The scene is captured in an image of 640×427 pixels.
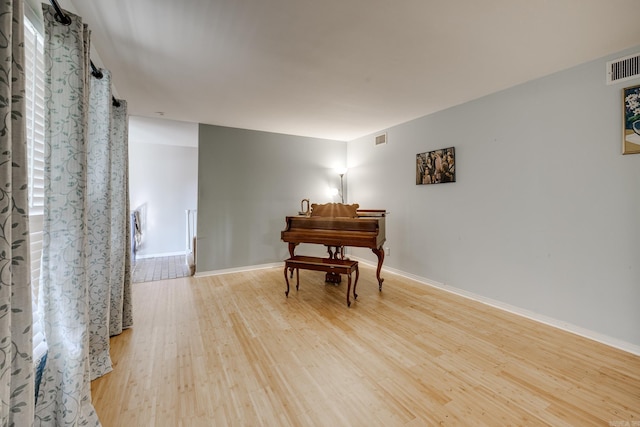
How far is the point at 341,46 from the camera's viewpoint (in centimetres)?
211

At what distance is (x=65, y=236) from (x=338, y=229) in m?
2.76

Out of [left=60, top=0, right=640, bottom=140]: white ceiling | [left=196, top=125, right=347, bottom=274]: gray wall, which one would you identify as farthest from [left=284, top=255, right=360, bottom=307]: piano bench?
[left=60, top=0, right=640, bottom=140]: white ceiling

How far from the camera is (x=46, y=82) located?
1.30 metres

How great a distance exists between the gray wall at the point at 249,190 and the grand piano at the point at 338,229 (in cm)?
107

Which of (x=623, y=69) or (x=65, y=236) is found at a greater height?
(x=623, y=69)

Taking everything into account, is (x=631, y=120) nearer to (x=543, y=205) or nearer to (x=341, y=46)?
(x=543, y=205)

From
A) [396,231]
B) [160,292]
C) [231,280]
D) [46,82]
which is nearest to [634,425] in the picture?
[396,231]

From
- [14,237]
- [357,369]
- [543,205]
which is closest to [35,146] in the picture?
[14,237]

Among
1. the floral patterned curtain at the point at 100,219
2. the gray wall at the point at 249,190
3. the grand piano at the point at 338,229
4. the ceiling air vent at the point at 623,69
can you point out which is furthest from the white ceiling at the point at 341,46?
the grand piano at the point at 338,229

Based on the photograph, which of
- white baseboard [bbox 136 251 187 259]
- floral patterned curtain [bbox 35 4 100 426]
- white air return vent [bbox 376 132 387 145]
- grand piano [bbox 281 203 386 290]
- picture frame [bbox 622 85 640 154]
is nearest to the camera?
floral patterned curtain [bbox 35 4 100 426]

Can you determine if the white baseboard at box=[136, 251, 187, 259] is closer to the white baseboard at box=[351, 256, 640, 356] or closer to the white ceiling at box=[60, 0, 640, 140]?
the white ceiling at box=[60, 0, 640, 140]

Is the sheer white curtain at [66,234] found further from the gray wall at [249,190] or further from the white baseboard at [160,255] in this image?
the white baseboard at [160,255]

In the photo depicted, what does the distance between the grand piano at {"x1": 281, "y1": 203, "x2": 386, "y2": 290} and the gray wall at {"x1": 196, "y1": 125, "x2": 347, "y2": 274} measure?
1.07m

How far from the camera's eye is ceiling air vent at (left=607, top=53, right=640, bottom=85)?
211 centimetres
